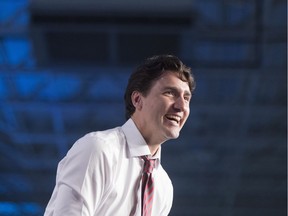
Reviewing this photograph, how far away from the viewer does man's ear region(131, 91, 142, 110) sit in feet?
5.96

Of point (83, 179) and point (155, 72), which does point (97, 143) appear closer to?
point (83, 179)

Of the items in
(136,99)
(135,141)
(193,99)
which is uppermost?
(136,99)

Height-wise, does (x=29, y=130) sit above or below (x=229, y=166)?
above

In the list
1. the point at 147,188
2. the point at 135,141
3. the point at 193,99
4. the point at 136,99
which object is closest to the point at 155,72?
the point at 136,99

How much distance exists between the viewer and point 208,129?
39.1 ft

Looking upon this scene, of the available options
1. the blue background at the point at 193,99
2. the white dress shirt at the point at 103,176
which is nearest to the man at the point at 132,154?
the white dress shirt at the point at 103,176

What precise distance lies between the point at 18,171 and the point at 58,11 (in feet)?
20.7

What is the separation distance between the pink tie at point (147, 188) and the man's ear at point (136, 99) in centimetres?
14

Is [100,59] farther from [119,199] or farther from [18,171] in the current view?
[119,199]

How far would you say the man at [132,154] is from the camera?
1.61 m

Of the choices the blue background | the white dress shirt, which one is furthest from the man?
the blue background

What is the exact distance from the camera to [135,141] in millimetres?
1806

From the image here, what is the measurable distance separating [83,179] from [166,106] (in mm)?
300

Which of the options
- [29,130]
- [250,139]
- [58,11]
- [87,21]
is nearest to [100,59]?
[87,21]
